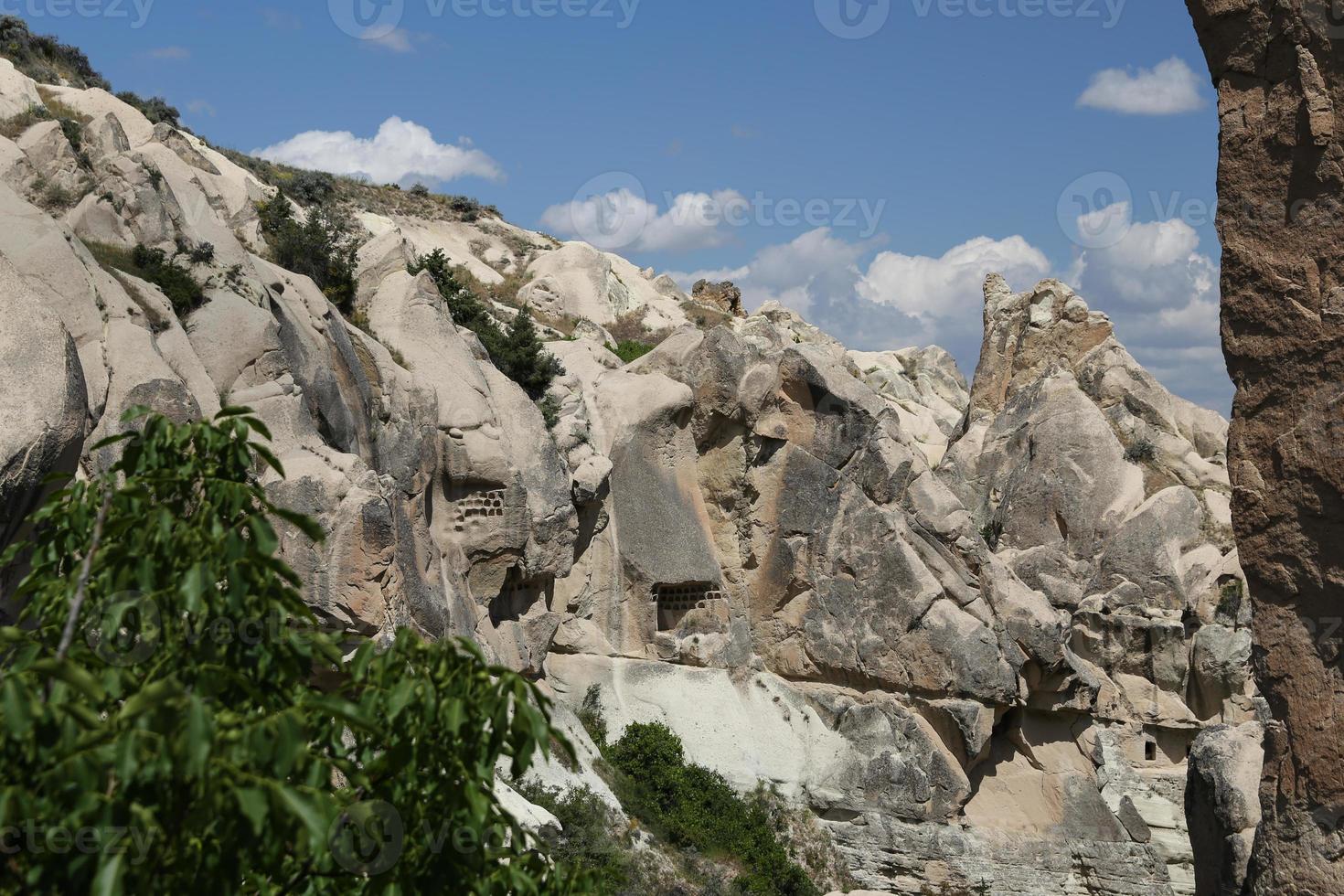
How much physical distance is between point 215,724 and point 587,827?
1499cm

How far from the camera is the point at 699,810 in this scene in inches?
812

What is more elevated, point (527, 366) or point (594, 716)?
point (527, 366)

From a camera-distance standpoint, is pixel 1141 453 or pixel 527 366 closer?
pixel 527 366

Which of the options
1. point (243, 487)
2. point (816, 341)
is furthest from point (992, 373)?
point (243, 487)

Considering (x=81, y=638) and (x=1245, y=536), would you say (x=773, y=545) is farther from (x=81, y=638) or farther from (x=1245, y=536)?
(x=81, y=638)

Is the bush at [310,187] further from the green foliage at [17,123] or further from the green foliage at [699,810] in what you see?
the green foliage at [699,810]

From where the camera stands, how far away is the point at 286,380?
15.5 m

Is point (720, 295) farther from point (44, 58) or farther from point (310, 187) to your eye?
point (44, 58)

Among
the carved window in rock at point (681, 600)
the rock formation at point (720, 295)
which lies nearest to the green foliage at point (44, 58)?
the carved window in rock at point (681, 600)

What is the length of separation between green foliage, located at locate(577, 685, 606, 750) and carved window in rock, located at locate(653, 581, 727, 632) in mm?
2262

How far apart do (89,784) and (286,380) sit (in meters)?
12.5

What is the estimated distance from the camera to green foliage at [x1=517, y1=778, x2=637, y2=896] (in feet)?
56.5

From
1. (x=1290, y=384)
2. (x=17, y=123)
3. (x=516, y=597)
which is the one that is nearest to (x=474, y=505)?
(x=516, y=597)

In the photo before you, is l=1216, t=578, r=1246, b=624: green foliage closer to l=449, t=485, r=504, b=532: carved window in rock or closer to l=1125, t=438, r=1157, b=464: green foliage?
l=1125, t=438, r=1157, b=464: green foliage
